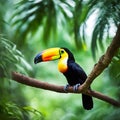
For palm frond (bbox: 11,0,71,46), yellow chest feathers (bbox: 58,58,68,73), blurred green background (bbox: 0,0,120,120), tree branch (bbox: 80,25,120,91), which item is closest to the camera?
tree branch (bbox: 80,25,120,91)

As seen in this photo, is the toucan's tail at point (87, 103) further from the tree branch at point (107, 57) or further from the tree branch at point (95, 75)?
the tree branch at point (107, 57)

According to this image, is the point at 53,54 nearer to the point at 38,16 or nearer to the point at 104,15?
the point at 104,15

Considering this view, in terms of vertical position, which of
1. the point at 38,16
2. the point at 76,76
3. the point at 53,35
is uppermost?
the point at 38,16

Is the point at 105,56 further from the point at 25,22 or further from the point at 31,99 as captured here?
the point at 31,99

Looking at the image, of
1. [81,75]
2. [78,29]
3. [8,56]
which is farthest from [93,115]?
[8,56]

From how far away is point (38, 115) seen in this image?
1828mm

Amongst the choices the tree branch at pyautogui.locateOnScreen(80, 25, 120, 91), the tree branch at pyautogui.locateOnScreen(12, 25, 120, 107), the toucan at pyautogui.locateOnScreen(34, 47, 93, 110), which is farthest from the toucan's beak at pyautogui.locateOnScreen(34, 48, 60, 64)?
the tree branch at pyautogui.locateOnScreen(80, 25, 120, 91)

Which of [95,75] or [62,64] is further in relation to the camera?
[62,64]

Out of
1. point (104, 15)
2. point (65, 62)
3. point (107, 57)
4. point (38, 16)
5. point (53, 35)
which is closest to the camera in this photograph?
point (107, 57)

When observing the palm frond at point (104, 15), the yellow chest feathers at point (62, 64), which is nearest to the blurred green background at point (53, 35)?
the palm frond at point (104, 15)

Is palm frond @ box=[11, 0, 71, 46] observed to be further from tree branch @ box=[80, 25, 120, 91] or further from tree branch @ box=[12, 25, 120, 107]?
tree branch @ box=[80, 25, 120, 91]

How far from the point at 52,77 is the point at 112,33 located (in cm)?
328

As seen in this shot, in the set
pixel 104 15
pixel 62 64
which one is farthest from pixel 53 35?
pixel 104 15

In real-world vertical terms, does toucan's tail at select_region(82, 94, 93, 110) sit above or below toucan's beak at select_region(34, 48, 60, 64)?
below
